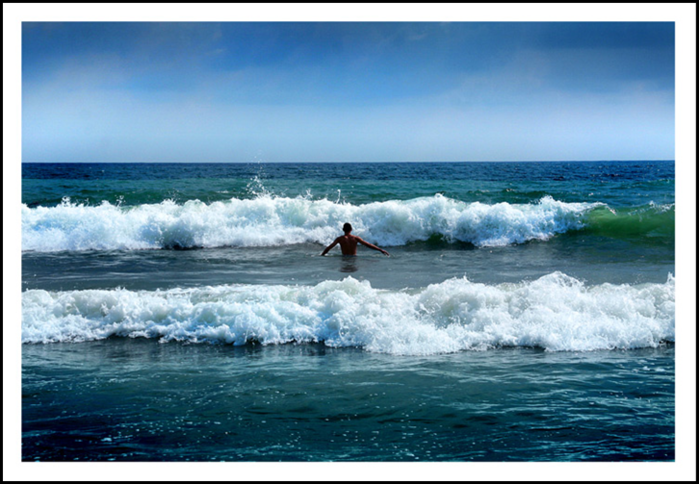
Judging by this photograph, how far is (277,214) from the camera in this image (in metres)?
17.1

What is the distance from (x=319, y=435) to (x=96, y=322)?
4.23 metres

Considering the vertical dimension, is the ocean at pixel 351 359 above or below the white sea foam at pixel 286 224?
below

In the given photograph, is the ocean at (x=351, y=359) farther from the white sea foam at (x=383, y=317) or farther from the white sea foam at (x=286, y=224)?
the white sea foam at (x=286, y=224)

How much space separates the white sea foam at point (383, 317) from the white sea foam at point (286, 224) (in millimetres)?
→ 8013

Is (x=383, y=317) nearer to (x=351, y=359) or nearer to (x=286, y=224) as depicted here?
(x=351, y=359)

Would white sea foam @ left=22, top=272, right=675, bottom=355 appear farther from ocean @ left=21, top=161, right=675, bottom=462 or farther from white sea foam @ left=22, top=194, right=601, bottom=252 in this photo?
white sea foam @ left=22, top=194, right=601, bottom=252

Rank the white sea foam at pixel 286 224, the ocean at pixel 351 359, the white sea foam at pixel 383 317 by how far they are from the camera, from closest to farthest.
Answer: the ocean at pixel 351 359
the white sea foam at pixel 383 317
the white sea foam at pixel 286 224

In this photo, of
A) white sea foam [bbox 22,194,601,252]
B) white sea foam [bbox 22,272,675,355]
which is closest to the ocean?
white sea foam [bbox 22,272,675,355]

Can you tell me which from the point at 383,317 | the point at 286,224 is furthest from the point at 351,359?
the point at 286,224

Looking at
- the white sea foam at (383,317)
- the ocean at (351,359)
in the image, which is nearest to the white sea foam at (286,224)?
the ocean at (351,359)

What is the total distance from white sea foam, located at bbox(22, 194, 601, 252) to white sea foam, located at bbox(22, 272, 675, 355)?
8.01m

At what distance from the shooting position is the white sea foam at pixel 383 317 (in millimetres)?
6289

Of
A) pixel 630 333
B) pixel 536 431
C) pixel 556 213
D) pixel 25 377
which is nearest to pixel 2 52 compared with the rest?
pixel 25 377

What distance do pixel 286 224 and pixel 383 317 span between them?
33.9 feet
